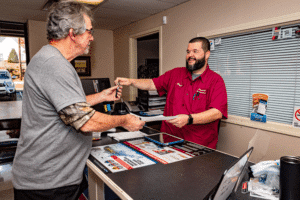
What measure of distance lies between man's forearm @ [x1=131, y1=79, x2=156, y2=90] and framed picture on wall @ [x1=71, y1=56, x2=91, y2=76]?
3.06 metres

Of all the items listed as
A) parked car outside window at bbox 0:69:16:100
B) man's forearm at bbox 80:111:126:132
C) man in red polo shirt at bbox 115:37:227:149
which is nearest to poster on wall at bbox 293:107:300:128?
man in red polo shirt at bbox 115:37:227:149

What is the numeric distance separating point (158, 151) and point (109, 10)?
9.78 feet

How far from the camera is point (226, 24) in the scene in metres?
2.66

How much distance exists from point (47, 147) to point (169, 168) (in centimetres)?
66

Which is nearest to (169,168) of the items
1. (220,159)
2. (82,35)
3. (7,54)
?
(220,159)

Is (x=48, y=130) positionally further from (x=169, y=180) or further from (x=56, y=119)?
(x=169, y=180)

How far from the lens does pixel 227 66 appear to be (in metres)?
2.76

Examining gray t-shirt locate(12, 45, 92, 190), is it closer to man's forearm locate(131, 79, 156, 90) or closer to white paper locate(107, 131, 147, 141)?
white paper locate(107, 131, 147, 141)

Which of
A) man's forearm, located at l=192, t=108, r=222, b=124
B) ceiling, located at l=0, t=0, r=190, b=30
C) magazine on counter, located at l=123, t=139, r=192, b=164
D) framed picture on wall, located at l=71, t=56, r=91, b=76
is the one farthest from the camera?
framed picture on wall, located at l=71, t=56, r=91, b=76

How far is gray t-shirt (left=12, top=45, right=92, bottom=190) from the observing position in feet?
3.21

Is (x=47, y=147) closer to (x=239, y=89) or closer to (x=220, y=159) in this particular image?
(x=220, y=159)

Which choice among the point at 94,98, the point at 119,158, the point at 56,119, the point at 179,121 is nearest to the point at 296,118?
the point at 179,121

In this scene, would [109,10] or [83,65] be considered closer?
[109,10]

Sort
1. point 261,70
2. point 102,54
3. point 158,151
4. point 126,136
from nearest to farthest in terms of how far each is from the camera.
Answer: point 158,151, point 126,136, point 261,70, point 102,54
